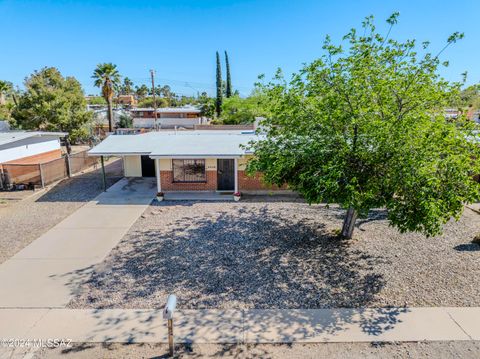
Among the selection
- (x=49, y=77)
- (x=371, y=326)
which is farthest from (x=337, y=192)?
(x=49, y=77)

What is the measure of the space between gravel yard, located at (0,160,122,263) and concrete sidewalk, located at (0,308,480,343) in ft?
13.6

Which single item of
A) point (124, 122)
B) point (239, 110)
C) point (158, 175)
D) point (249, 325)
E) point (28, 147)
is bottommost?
point (249, 325)

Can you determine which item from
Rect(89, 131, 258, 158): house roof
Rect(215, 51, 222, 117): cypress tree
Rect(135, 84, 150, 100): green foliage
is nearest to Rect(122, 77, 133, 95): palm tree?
Rect(135, 84, 150, 100): green foliage

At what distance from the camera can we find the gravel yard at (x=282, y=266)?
717 centimetres

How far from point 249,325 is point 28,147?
66.6 feet

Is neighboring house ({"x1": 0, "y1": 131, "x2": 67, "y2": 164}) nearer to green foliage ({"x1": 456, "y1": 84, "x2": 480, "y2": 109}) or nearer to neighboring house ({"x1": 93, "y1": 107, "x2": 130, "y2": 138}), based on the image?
neighboring house ({"x1": 93, "y1": 107, "x2": 130, "y2": 138})

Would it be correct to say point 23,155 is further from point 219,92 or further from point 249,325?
point 219,92

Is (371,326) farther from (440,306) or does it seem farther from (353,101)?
(353,101)

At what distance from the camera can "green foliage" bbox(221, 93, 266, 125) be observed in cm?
4356

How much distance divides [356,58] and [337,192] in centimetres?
351

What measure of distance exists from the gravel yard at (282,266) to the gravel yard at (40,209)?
139 inches

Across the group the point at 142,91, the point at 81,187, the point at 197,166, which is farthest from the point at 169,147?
the point at 142,91

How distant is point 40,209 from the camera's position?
45.5 feet

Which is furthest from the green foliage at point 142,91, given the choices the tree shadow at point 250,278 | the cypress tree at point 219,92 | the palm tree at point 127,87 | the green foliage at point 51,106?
the tree shadow at point 250,278
